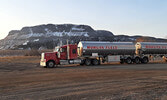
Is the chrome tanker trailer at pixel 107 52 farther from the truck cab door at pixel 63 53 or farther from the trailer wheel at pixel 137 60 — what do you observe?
the truck cab door at pixel 63 53

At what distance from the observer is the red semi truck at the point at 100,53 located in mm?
26661

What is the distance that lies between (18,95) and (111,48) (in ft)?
71.7

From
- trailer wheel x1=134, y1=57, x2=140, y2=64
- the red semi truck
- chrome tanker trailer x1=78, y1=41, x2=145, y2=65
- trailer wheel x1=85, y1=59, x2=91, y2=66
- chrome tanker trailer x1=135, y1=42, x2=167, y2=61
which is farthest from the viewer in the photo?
chrome tanker trailer x1=135, y1=42, x2=167, y2=61

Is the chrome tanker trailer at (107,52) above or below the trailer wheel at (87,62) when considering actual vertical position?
above

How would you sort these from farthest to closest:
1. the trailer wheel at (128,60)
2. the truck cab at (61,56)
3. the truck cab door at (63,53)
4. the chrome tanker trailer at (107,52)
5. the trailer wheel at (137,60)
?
the trailer wheel at (137,60), the trailer wheel at (128,60), the chrome tanker trailer at (107,52), the truck cab door at (63,53), the truck cab at (61,56)

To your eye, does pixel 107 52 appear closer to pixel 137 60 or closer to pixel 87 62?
pixel 87 62

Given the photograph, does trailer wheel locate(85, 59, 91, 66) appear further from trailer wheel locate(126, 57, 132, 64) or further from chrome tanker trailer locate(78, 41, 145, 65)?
trailer wheel locate(126, 57, 132, 64)

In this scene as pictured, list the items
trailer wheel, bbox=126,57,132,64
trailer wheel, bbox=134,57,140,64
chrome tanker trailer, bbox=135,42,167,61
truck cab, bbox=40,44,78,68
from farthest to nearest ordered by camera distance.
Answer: chrome tanker trailer, bbox=135,42,167,61 < trailer wheel, bbox=134,57,140,64 < trailer wheel, bbox=126,57,132,64 < truck cab, bbox=40,44,78,68

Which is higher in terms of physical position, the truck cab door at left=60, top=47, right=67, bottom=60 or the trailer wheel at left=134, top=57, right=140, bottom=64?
the truck cab door at left=60, top=47, right=67, bottom=60

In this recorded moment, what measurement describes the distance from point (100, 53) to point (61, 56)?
246 inches

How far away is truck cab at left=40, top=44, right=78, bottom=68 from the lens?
25.9m

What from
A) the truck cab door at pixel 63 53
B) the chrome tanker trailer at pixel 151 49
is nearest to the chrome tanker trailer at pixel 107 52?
the chrome tanker trailer at pixel 151 49

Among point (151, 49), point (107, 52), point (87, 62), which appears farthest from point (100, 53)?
point (151, 49)

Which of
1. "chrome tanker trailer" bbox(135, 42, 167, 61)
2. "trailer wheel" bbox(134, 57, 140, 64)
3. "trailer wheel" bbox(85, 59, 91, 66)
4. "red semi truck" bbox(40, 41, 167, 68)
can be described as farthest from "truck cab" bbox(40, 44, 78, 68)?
"chrome tanker trailer" bbox(135, 42, 167, 61)
